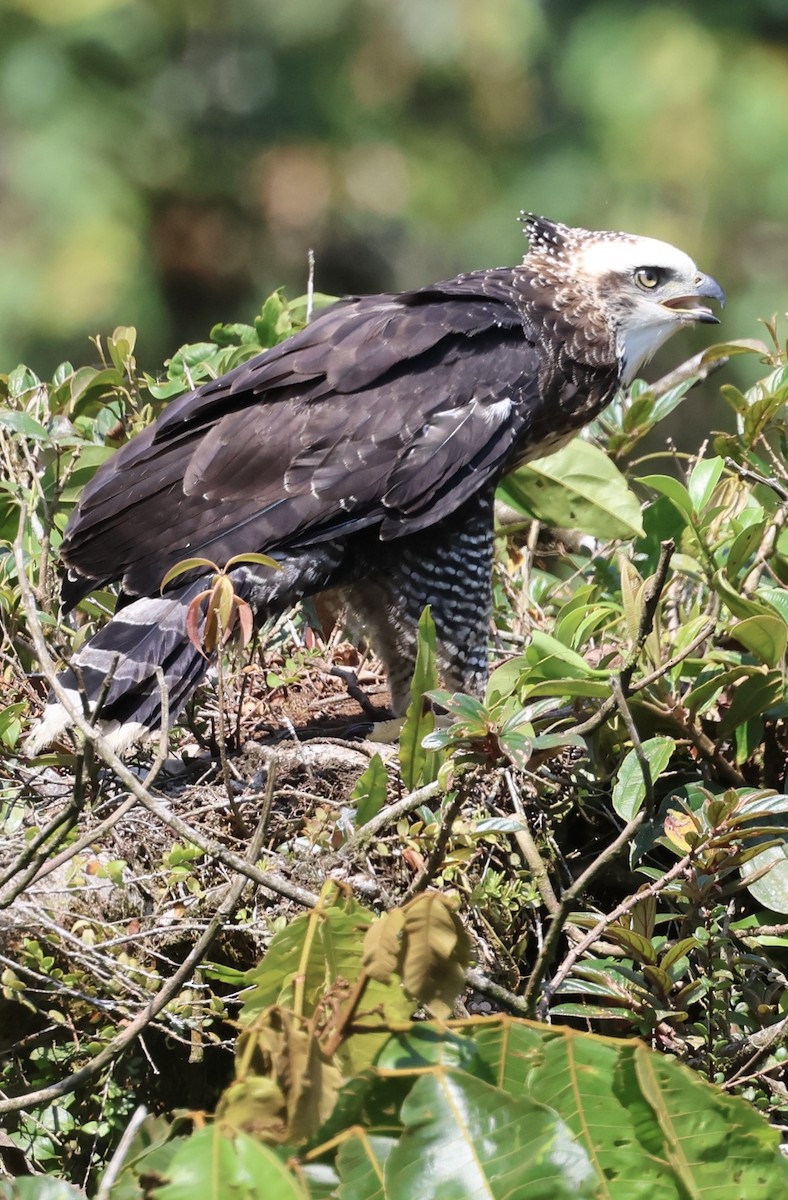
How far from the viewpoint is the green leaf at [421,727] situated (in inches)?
73.2

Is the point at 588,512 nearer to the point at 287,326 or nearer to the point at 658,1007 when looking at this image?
the point at 287,326

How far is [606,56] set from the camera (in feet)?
21.8

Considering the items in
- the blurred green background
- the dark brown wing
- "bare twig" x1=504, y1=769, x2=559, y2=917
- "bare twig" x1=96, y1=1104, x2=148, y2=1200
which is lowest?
"bare twig" x1=504, y1=769, x2=559, y2=917

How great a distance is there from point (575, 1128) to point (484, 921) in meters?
0.91

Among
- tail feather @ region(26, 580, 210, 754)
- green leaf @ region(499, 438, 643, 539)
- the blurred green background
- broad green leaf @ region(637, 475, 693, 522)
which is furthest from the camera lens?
the blurred green background

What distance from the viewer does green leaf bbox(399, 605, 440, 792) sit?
1.86 m

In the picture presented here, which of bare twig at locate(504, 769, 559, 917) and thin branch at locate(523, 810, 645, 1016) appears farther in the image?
bare twig at locate(504, 769, 559, 917)

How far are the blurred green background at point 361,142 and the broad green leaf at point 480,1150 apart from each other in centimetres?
518

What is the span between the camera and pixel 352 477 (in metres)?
2.62

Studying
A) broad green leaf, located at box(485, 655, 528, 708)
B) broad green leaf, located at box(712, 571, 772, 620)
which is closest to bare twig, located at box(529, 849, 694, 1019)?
broad green leaf, located at box(485, 655, 528, 708)

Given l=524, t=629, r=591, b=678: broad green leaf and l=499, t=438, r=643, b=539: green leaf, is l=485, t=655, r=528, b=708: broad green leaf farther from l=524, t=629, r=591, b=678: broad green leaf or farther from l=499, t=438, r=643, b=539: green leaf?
l=499, t=438, r=643, b=539: green leaf

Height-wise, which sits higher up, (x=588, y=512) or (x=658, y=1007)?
(x=588, y=512)

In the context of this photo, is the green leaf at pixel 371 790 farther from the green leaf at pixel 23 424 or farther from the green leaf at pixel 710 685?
the green leaf at pixel 23 424

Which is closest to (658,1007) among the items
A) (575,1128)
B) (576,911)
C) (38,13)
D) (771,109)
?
(576,911)
